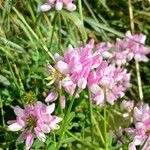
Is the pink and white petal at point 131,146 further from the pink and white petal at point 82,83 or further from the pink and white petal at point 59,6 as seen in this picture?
the pink and white petal at point 59,6

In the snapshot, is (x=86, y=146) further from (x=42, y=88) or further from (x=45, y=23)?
(x=45, y=23)

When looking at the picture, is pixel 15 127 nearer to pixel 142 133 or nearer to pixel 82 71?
pixel 82 71

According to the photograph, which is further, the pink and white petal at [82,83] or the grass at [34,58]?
the grass at [34,58]

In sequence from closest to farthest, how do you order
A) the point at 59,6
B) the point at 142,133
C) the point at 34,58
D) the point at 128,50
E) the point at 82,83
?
1. the point at 82,83
2. the point at 142,133
3. the point at 59,6
4. the point at 34,58
5. the point at 128,50

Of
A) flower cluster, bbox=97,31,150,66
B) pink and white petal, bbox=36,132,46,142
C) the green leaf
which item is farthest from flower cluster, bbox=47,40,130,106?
flower cluster, bbox=97,31,150,66

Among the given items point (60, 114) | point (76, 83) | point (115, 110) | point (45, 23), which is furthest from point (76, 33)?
point (76, 83)

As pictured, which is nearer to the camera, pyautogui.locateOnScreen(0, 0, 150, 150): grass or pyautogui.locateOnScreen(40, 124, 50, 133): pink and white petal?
pyautogui.locateOnScreen(40, 124, 50, 133): pink and white petal

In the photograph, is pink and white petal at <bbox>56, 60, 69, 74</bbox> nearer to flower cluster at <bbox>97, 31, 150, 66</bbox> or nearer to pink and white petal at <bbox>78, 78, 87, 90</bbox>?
pink and white petal at <bbox>78, 78, 87, 90</bbox>

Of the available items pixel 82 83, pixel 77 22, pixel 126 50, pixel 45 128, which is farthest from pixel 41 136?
pixel 126 50

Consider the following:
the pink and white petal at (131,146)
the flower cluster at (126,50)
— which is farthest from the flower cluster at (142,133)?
the flower cluster at (126,50)
